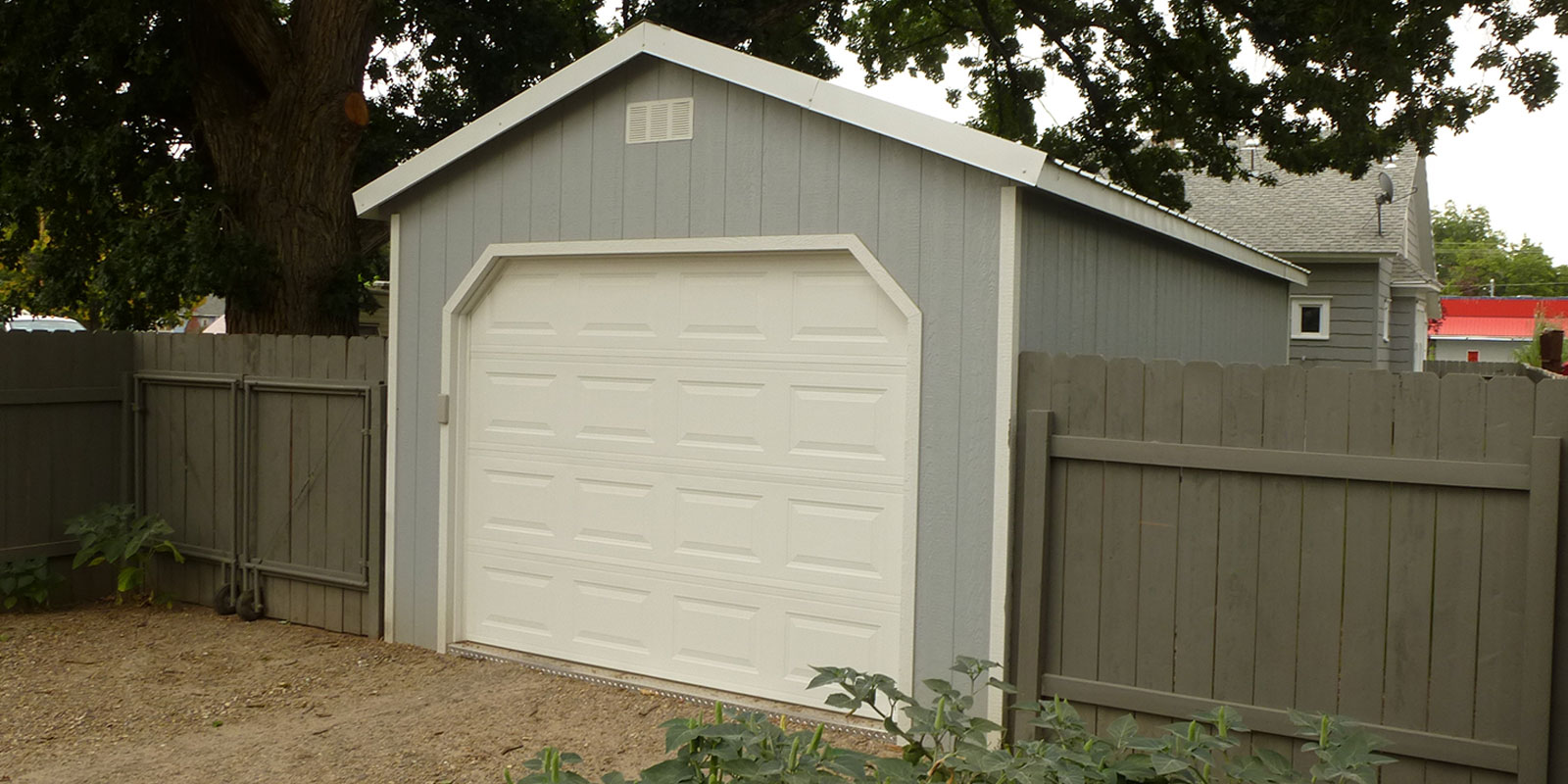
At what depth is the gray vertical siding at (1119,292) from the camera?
17.9 feet

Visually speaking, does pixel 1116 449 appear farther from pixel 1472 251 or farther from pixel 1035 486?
pixel 1472 251

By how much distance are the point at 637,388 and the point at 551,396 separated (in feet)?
1.85

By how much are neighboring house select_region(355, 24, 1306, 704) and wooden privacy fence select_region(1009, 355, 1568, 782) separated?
33cm

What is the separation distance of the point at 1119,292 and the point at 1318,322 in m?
12.6

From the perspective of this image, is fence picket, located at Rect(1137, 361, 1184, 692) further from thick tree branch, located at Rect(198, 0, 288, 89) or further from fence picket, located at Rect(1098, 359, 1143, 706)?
thick tree branch, located at Rect(198, 0, 288, 89)

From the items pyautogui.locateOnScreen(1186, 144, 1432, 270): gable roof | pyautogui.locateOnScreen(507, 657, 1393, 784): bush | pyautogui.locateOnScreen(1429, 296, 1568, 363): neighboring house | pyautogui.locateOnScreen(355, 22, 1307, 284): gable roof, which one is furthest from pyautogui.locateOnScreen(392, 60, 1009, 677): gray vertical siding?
pyautogui.locateOnScreen(1429, 296, 1568, 363): neighboring house

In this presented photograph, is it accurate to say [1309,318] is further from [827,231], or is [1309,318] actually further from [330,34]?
[827,231]

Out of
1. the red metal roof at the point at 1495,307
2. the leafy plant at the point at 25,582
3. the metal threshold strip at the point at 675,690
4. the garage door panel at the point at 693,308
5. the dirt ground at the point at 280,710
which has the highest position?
the red metal roof at the point at 1495,307

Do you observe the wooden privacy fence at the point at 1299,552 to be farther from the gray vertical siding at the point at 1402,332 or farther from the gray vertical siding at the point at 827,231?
the gray vertical siding at the point at 1402,332

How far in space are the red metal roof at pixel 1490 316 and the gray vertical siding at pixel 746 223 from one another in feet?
196

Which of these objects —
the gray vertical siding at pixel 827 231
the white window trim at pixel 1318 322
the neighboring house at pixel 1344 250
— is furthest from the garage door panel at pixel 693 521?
the white window trim at pixel 1318 322

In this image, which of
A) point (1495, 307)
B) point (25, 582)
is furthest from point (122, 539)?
point (1495, 307)

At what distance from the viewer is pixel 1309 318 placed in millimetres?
17781

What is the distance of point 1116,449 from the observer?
16.4 ft
